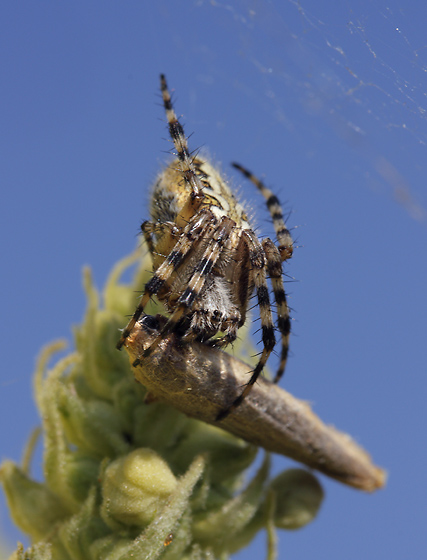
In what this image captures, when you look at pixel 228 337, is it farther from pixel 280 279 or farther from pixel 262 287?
pixel 280 279

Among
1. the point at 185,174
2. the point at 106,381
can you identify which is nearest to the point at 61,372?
the point at 106,381

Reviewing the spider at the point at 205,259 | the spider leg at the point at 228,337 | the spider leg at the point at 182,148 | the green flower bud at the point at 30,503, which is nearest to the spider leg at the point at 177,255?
the spider at the point at 205,259

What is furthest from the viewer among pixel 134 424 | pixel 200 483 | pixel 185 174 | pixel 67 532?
pixel 185 174

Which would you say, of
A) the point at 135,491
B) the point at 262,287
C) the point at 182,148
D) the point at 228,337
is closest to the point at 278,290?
the point at 262,287

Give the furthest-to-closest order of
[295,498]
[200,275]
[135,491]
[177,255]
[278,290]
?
[278,290] < [295,498] < [177,255] < [200,275] < [135,491]

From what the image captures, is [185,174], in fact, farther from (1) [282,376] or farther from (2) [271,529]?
(2) [271,529]

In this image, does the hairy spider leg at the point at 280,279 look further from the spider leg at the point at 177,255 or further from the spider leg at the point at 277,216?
the spider leg at the point at 177,255
